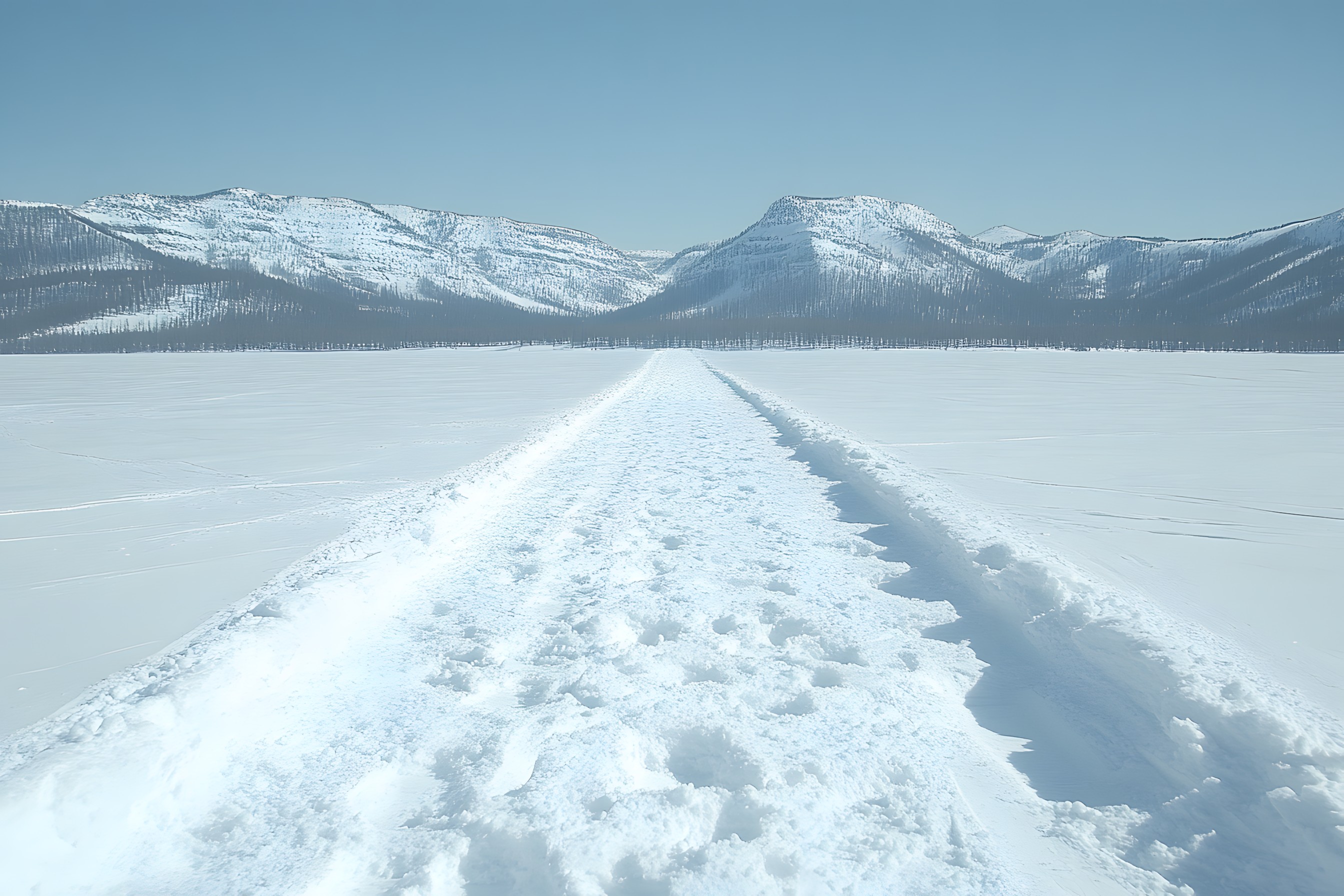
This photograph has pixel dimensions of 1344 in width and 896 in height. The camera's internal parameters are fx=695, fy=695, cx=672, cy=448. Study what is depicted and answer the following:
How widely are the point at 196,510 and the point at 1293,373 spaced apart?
53552mm

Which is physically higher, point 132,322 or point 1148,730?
point 132,322

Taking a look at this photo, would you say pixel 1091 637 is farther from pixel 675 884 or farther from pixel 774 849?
pixel 675 884

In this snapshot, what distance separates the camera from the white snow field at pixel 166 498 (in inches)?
163

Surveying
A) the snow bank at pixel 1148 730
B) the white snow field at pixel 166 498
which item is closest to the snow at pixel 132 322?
the white snow field at pixel 166 498

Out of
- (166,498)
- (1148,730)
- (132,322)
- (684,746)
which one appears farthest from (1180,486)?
(132,322)

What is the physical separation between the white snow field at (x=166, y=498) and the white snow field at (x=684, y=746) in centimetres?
54

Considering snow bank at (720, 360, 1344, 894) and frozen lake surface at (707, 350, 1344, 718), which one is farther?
frozen lake surface at (707, 350, 1344, 718)

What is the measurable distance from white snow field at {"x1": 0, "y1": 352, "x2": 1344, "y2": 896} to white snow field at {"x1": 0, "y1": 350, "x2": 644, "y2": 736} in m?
0.54

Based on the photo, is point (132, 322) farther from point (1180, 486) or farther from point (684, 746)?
point (684, 746)

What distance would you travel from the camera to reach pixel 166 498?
7.73m

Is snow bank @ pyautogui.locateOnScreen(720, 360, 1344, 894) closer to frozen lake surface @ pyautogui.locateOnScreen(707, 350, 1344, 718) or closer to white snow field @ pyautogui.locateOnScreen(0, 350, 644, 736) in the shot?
frozen lake surface @ pyautogui.locateOnScreen(707, 350, 1344, 718)

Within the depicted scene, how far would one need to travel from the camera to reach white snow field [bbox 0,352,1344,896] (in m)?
2.32

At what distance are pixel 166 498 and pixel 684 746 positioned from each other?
24.4 feet

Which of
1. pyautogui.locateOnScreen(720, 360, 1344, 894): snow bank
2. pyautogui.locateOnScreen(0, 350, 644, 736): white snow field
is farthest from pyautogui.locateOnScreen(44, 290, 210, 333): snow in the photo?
pyautogui.locateOnScreen(720, 360, 1344, 894): snow bank
